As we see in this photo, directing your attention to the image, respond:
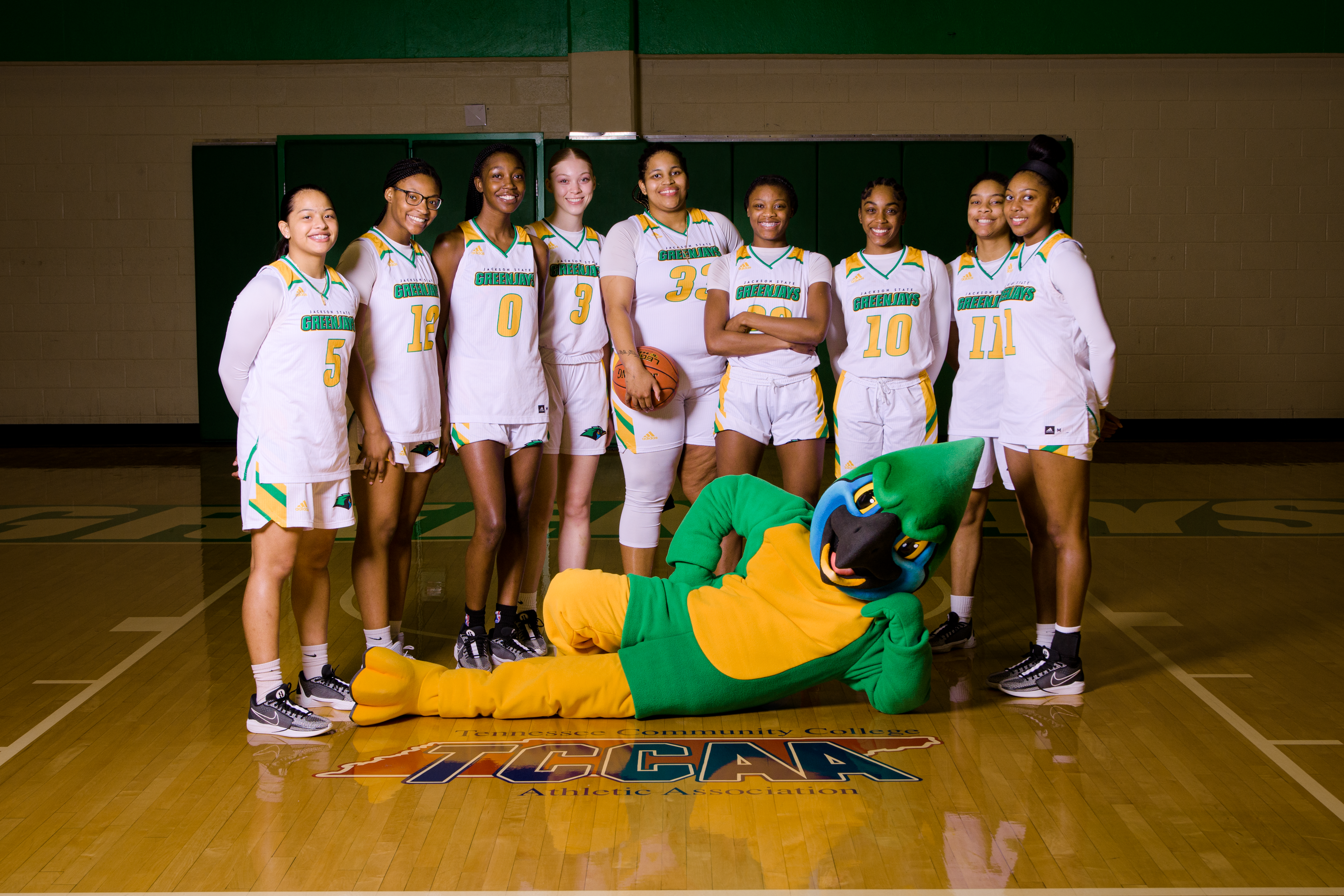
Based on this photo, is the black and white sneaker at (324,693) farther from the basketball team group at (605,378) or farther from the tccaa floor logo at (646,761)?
the tccaa floor logo at (646,761)

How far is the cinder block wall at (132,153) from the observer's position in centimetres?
912

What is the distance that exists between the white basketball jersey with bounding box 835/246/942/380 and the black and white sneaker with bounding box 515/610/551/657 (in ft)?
4.31

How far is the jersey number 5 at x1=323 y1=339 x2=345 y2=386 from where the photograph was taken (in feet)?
9.40

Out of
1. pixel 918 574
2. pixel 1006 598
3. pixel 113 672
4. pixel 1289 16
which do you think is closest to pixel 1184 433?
pixel 1289 16

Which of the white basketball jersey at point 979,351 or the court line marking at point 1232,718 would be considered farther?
the white basketball jersey at point 979,351

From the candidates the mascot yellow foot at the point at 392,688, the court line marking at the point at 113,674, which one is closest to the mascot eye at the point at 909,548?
the mascot yellow foot at the point at 392,688

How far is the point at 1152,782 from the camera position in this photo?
257 cm

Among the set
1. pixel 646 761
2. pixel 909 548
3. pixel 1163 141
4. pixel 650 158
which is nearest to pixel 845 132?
pixel 1163 141

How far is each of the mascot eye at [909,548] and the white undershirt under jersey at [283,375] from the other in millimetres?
1454

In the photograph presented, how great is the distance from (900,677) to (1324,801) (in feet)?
3.11

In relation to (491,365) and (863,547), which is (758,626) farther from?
(491,365)

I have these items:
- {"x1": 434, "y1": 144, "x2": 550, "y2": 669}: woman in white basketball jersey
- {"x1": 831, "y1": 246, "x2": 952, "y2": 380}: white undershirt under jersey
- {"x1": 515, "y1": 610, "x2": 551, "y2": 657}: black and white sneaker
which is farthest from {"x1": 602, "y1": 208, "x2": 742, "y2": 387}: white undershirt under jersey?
{"x1": 515, "y1": 610, "x2": 551, "y2": 657}: black and white sneaker

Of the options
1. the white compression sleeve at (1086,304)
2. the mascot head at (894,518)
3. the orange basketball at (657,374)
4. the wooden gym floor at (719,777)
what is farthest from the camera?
the orange basketball at (657,374)

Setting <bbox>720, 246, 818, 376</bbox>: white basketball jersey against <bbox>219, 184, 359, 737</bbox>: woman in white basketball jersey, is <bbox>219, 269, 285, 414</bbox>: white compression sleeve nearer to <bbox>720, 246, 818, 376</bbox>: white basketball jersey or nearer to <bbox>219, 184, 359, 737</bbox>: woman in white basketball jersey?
<bbox>219, 184, 359, 737</bbox>: woman in white basketball jersey
